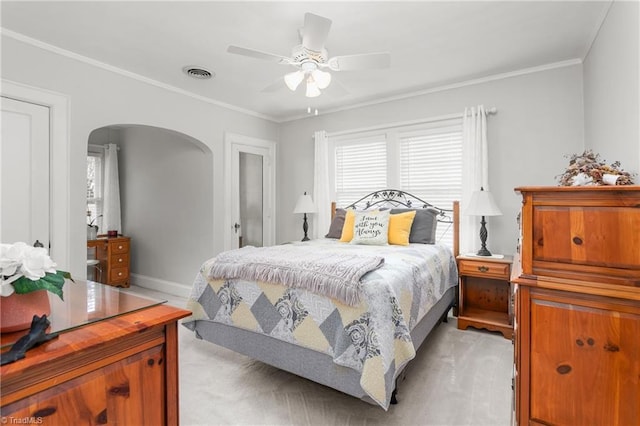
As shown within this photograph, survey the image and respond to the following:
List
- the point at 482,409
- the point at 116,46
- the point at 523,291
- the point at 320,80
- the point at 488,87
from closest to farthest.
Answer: the point at 523,291 → the point at 482,409 → the point at 320,80 → the point at 116,46 → the point at 488,87

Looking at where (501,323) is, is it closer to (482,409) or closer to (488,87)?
(482,409)

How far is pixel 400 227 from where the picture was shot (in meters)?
3.46

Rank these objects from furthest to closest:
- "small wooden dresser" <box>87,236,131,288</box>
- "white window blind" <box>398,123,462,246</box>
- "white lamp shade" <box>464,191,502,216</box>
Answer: "small wooden dresser" <box>87,236,131,288</box>, "white window blind" <box>398,123,462,246</box>, "white lamp shade" <box>464,191,502,216</box>

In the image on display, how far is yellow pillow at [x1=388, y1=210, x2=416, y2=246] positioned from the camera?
3.40 meters

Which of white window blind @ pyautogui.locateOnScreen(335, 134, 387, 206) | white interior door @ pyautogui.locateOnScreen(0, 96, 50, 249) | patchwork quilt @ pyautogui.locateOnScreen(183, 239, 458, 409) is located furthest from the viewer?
white window blind @ pyautogui.locateOnScreen(335, 134, 387, 206)

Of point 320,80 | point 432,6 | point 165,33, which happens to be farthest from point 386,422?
point 165,33

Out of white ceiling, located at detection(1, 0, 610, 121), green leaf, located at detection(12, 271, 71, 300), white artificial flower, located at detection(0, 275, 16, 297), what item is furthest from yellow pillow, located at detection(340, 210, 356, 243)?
white artificial flower, located at detection(0, 275, 16, 297)

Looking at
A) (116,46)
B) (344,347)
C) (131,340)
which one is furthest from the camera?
(116,46)

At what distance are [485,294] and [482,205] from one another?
0.99 metres

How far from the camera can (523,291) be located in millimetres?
1444

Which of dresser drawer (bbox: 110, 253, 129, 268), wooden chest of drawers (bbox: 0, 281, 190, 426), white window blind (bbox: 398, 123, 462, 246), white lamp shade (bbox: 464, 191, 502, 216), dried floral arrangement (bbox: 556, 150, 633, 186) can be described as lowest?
dresser drawer (bbox: 110, 253, 129, 268)

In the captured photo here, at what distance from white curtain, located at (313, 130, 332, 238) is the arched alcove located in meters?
1.49

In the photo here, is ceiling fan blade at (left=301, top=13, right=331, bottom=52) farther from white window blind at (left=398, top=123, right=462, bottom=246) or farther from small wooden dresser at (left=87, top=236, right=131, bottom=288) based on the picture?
small wooden dresser at (left=87, top=236, right=131, bottom=288)

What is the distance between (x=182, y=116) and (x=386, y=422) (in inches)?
145
